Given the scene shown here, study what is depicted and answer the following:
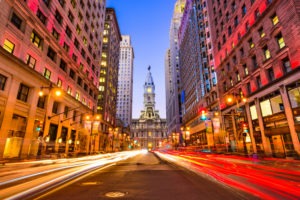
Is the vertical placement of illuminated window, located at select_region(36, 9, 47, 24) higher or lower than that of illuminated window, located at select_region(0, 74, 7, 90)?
higher

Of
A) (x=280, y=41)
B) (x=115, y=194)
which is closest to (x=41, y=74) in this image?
(x=115, y=194)

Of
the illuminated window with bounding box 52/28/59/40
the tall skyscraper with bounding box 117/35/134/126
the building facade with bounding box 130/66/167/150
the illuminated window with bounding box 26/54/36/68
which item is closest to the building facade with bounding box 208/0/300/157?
the illuminated window with bounding box 26/54/36/68

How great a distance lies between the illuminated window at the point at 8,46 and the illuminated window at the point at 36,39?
4262 mm

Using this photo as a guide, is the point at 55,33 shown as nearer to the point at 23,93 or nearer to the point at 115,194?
the point at 23,93

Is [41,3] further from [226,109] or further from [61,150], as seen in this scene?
[226,109]

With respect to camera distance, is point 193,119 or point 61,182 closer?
point 61,182

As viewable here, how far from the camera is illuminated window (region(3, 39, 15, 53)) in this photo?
20.8m

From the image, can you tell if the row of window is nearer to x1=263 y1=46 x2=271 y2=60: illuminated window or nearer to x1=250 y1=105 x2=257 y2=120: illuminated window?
x1=263 y1=46 x2=271 y2=60: illuminated window

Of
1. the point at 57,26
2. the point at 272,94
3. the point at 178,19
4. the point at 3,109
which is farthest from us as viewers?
the point at 178,19

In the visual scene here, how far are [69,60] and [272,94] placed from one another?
3701cm

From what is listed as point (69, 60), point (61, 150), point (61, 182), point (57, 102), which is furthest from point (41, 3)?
point (61, 182)

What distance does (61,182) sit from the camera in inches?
314

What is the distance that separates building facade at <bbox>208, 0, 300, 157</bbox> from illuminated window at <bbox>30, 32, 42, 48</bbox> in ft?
96.5

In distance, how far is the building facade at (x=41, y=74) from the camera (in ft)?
68.9
